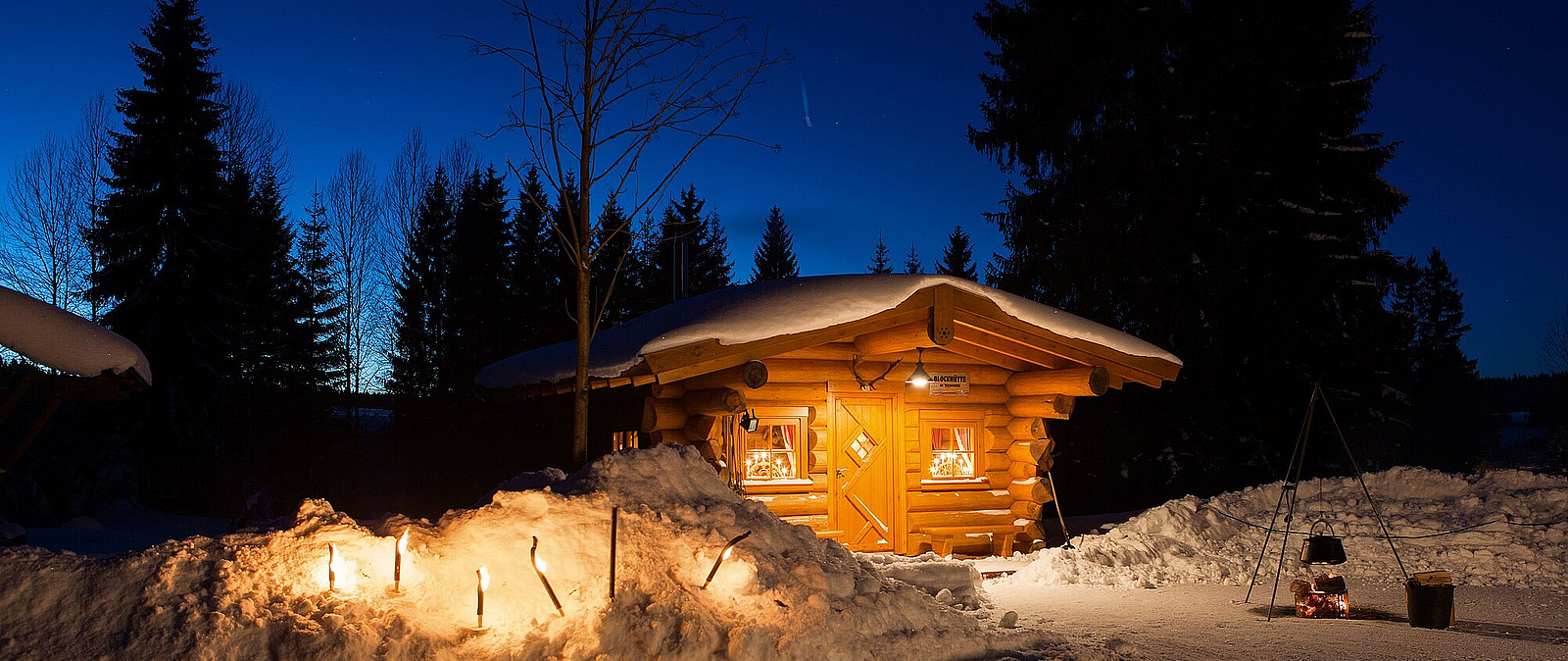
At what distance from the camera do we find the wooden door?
10.6 m

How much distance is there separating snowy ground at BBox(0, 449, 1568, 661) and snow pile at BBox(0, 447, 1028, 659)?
0.03 ft

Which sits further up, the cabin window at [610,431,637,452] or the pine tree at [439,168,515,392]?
the pine tree at [439,168,515,392]

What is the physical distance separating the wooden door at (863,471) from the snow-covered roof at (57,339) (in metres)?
6.69

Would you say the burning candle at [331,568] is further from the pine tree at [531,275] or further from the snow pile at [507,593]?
the pine tree at [531,275]

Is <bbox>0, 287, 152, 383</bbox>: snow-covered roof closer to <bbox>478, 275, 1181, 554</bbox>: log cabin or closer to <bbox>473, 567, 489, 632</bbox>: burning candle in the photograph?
<bbox>478, 275, 1181, 554</bbox>: log cabin

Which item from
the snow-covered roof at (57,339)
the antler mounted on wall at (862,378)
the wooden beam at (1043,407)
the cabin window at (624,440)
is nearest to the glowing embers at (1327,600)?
the wooden beam at (1043,407)

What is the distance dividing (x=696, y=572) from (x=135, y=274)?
19.6 metres

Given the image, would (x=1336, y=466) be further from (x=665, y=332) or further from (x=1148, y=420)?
(x=665, y=332)

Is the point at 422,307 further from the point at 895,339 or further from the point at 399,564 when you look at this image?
the point at 399,564

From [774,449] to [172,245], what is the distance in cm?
1575

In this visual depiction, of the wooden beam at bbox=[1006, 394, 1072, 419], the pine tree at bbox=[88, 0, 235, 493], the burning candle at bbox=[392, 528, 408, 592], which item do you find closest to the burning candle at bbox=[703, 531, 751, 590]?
the burning candle at bbox=[392, 528, 408, 592]

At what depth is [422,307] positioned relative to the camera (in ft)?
87.4

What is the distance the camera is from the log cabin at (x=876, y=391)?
9.24 m

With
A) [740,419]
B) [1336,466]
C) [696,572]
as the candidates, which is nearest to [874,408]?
[740,419]
